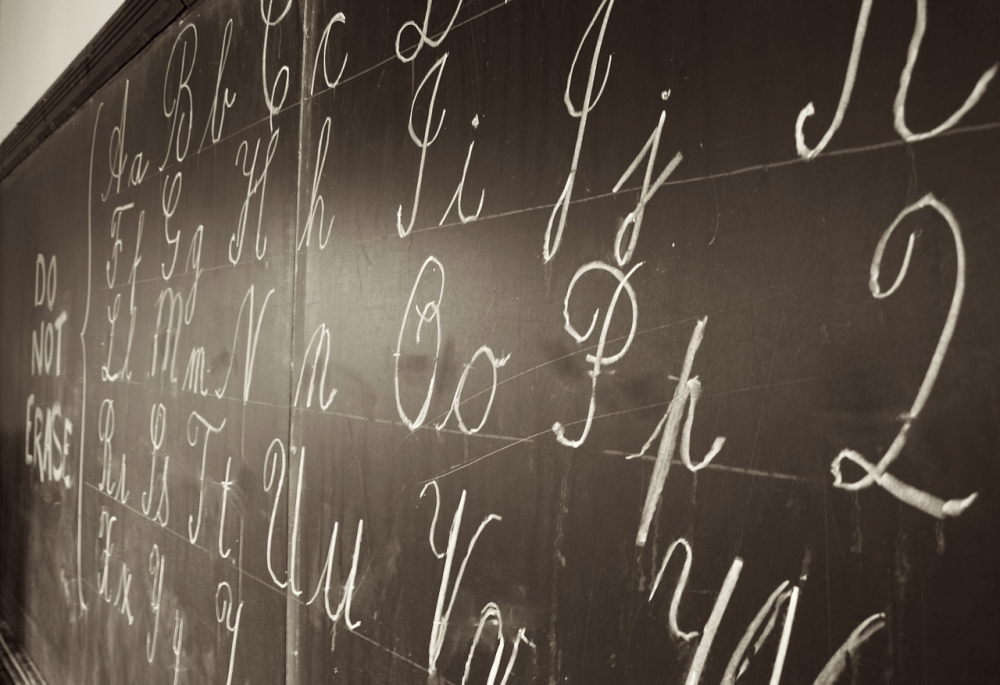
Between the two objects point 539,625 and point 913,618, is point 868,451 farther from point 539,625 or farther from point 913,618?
point 539,625

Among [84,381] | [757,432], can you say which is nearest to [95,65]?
[84,381]

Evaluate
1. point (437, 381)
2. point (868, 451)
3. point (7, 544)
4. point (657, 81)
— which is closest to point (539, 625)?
point (437, 381)

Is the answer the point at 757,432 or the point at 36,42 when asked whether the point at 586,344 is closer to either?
the point at 757,432

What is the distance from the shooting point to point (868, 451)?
22.5 inches

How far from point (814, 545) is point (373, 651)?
0.67 metres

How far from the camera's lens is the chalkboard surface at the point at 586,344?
0.55 m

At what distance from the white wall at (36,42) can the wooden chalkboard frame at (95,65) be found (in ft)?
0.23

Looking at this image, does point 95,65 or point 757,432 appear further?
point 95,65

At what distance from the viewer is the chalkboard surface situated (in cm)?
55

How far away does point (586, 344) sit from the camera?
790 millimetres

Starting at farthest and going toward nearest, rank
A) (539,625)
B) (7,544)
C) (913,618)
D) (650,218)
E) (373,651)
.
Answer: (7,544) → (373,651) → (539,625) → (650,218) → (913,618)

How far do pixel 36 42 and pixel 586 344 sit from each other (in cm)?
287

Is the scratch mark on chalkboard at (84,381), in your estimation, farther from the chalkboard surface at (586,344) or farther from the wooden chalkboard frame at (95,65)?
the chalkboard surface at (586,344)

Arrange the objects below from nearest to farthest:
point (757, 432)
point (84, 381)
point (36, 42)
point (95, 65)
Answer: point (757, 432) < point (95, 65) < point (84, 381) < point (36, 42)
